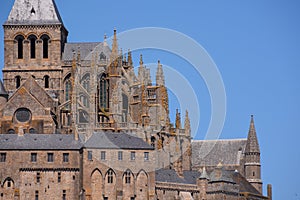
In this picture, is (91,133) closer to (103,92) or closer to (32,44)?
(103,92)

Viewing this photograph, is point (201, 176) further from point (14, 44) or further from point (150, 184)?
point (14, 44)

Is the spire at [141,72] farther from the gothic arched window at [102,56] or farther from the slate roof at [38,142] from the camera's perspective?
the slate roof at [38,142]

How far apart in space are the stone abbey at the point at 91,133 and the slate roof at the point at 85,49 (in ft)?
0.48

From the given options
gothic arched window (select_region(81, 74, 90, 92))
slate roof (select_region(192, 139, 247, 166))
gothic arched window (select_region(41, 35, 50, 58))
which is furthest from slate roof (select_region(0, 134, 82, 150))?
slate roof (select_region(192, 139, 247, 166))

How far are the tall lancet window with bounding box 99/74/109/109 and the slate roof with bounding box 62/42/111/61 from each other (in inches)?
168

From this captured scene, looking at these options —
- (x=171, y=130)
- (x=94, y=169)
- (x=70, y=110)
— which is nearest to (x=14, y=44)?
(x=70, y=110)

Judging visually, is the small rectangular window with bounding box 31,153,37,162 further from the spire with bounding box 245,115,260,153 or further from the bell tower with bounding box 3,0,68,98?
the spire with bounding box 245,115,260,153

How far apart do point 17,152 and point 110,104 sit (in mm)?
20033

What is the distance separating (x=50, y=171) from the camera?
121m

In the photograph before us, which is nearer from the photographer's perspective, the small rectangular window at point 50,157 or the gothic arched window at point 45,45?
the small rectangular window at point 50,157

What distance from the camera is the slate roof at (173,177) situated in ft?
415

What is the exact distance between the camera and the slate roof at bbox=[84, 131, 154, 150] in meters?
121

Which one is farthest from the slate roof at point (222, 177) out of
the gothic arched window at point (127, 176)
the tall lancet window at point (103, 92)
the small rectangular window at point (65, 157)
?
the small rectangular window at point (65, 157)

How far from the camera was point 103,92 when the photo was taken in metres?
144
